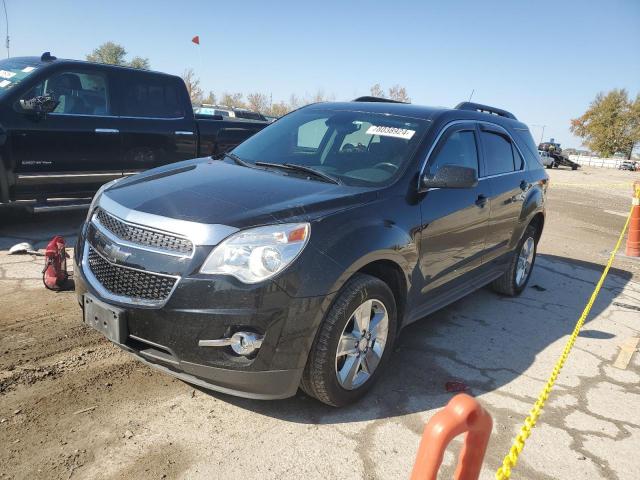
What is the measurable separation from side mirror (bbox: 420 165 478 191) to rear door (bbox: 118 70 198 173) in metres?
4.66

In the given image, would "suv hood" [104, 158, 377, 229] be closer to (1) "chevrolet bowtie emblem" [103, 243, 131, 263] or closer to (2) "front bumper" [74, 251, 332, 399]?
(1) "chevrolet bowtie emblem" [103, 243, 131, 263]

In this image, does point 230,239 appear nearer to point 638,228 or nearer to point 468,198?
point 468,198

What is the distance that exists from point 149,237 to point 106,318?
0.48m

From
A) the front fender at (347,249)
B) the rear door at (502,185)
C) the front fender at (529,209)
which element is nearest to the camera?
the front fender at (347,249)

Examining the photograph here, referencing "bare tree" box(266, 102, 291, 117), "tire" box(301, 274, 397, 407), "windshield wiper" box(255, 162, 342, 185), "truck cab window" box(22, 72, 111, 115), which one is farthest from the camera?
"bare tree" box(266, 102, 291, 117)

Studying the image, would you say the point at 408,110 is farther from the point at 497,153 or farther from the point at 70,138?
the point at 70,138

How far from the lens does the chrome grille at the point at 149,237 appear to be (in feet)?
8.61

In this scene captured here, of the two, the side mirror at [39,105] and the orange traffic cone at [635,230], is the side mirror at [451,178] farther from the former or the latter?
the orange traffic cone at [635,230]

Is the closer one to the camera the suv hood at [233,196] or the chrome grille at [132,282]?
the chrome grille at [132,282]

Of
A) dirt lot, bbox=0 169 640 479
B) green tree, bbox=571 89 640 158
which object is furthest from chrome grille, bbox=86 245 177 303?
green tree, bbox=571 89 640 158

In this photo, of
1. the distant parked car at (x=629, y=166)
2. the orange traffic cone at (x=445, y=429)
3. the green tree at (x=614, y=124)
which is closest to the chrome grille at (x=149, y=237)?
the orange traffic cone at (x=445, y=429)

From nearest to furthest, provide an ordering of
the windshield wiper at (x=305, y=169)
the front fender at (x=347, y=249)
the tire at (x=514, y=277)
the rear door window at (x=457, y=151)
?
the front fender at (x=347, y=249) → the windshield wiper at (x=305, y=169) → the rear door window at (x=457, y=151) → the tire at (x=514, y=277)

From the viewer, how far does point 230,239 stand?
261 cm

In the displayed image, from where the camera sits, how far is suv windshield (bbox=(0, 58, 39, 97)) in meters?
5.97
